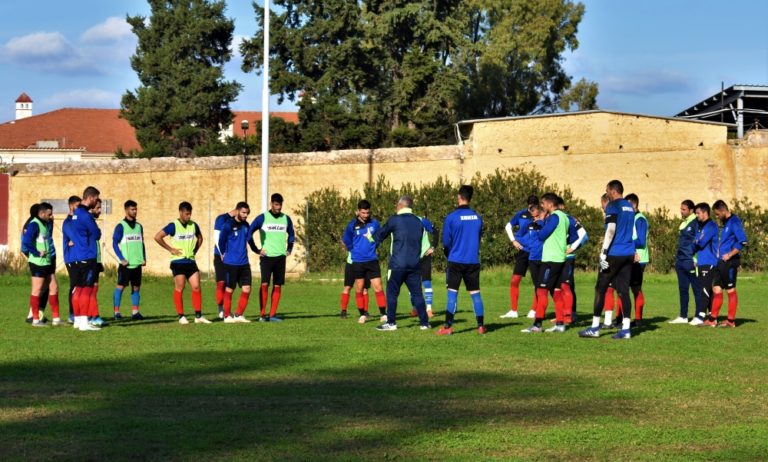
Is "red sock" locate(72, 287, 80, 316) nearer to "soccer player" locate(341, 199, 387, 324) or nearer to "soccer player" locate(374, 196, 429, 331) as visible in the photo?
"soccer player" locate(341, 199, 387, 324)

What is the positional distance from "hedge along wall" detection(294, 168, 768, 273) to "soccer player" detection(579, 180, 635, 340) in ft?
70.8

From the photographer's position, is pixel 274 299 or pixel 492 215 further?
pixel 492 215

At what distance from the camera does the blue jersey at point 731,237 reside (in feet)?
59.4

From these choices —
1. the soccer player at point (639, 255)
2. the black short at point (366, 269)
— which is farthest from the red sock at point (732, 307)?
the black short at point (366, 269)

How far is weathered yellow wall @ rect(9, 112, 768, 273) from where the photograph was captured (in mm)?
39312

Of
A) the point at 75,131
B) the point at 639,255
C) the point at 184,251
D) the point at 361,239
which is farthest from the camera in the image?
the point at 75,131

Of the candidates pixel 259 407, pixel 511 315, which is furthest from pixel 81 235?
pixel 259 407

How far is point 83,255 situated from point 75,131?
88.1 meters

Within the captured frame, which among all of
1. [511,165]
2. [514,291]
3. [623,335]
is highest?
[511,165]

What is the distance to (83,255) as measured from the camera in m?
17.0

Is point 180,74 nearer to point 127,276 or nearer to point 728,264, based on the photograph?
point 127,276

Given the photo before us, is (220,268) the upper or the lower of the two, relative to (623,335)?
upper

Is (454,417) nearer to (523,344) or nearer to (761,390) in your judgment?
(761,390)

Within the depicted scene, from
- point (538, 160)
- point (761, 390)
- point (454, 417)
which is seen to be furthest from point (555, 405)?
point (538, 160)
